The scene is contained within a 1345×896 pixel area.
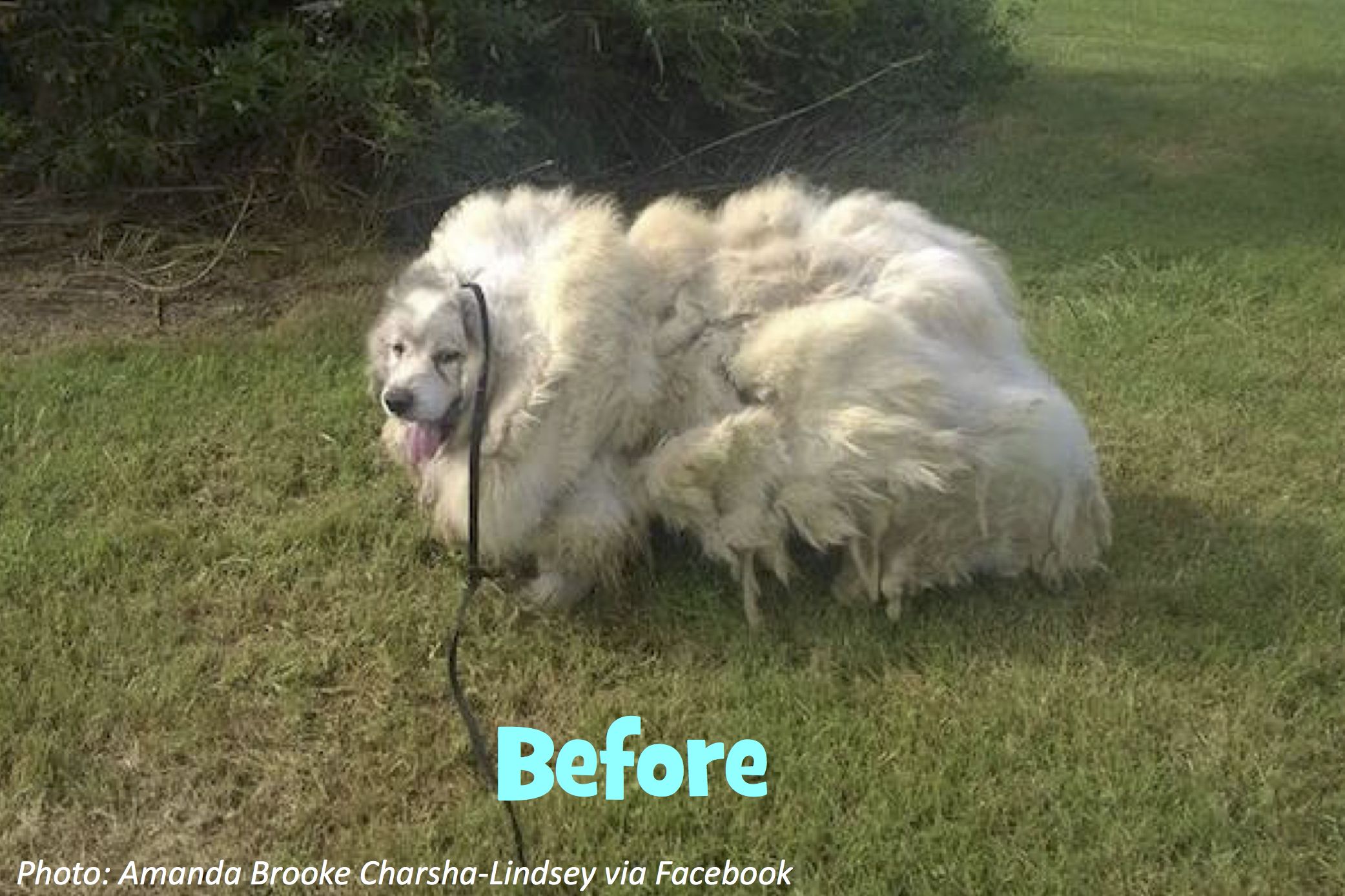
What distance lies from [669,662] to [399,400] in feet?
3.02

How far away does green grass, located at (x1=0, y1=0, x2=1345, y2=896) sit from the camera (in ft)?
9.34

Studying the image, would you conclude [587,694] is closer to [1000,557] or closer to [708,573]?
[708,573]

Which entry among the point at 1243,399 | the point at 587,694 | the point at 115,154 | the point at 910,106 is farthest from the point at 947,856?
the point at 910,106

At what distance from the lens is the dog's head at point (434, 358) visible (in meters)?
3.46

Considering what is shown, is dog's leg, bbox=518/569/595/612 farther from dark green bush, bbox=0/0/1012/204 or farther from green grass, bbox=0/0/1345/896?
dark green bush, bbox=0/0/1012/204

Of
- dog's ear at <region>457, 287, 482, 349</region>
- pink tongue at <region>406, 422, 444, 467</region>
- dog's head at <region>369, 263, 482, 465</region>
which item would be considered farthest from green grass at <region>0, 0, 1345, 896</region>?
dog's ear at <region>457, 287, 482, 349</region>

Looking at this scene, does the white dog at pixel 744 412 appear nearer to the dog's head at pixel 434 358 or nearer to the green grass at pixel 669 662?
the dog's head at pixel 434 358

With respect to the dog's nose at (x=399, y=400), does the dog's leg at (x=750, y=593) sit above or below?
below

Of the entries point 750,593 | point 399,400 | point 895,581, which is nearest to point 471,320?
point 399,400

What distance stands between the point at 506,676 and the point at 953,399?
1.28 m

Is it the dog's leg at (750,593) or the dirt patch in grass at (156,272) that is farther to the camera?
the dirt patch in grass at (156,272)

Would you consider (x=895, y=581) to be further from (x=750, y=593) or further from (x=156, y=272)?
(x=156, y=272)

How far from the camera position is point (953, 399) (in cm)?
343

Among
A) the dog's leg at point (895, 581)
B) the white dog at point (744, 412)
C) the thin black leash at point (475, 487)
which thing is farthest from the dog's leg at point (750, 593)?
the thin black leash at point (475, 487)
